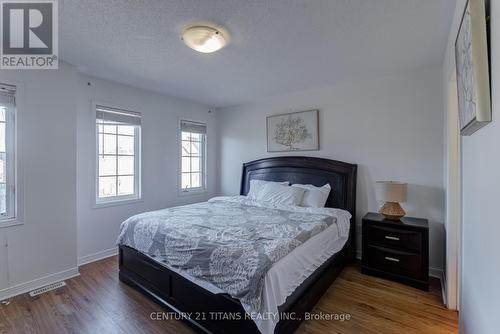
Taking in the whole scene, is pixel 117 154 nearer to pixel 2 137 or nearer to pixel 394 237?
pixel 2 137

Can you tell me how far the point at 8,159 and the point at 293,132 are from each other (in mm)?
3533

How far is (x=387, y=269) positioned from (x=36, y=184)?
398 cm

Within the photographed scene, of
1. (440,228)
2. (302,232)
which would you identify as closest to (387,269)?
(440,228)

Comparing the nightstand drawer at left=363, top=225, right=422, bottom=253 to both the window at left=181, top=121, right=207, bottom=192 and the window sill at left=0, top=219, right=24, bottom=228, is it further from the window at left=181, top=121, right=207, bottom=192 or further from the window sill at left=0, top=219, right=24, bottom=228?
the window sill at left=0, top=219, right=24, bottom=228

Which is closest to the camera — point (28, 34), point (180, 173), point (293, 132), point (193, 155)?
point (28, 34)

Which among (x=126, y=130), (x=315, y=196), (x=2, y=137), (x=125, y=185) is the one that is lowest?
(x=315, y=196)

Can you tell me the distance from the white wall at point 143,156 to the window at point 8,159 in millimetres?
721

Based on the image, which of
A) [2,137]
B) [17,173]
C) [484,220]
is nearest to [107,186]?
[17,173]

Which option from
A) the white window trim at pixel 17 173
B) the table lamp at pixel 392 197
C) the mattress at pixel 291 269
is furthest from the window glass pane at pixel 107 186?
the table lamp at pixel 392 197

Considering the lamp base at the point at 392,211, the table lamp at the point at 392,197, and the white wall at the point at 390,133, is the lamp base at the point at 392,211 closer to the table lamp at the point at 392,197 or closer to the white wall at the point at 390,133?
the table lamp at the point at 392,197

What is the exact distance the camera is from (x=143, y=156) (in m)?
3.78

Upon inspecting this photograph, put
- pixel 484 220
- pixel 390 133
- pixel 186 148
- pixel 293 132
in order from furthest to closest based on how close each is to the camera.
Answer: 1. pixel 186 148
2. pixel 293 132
3. pixel 390 133
4. pixel 484 220

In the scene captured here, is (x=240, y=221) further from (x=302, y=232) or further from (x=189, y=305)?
(x=189, y=305)

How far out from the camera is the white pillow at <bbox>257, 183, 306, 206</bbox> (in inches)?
132
